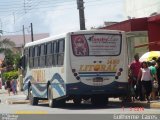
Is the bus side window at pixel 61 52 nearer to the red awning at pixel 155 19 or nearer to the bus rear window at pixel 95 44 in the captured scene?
the bus rear window at pixel 95 44

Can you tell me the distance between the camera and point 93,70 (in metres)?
23.6

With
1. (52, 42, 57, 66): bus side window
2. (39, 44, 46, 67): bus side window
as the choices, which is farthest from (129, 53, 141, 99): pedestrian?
(39, 44, 46, 67): bus side window

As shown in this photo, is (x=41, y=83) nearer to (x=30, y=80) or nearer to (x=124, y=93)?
(x=30, y=80)

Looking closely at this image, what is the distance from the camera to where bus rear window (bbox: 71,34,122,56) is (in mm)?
23641

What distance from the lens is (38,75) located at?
27984mm

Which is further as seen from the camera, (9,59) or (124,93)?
(9,59)

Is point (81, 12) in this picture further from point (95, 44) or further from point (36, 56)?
point (95, 44)

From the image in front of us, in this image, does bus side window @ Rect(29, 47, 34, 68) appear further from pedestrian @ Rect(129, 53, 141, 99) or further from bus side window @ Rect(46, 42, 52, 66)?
pedestrian @ Rect(129, 53, 141, 99)

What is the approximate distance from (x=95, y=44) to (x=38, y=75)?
5175 mm

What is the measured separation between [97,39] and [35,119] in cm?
895

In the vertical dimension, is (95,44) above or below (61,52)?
above

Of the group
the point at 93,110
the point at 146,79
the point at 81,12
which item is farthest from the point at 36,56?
the point at 93,110

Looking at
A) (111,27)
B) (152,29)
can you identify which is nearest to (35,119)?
(152,29)

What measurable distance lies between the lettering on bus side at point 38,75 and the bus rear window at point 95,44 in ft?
12.8
